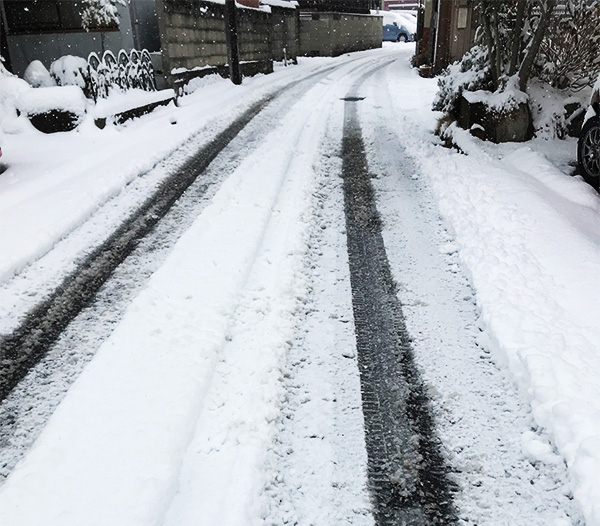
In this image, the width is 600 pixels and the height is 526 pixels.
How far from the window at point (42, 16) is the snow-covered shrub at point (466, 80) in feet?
26.6

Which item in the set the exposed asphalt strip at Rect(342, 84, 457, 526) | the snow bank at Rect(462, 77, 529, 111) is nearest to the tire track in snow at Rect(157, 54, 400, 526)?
the exposed asphalt strip at Rect(342, 84, 457, 526)

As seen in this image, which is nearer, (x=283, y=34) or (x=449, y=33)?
(x=449, y=33)

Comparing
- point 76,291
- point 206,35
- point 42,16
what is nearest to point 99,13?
point 42,16

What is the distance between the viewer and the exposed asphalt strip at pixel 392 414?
1.66 metres

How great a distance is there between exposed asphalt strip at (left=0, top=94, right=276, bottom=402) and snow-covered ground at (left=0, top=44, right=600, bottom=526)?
14 cm

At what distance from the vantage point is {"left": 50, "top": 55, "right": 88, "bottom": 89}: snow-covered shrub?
24.8 feet

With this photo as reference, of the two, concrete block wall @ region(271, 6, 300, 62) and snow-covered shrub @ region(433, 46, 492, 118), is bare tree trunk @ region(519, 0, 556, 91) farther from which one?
concrete block wall @ region(271, 6, 300, 62)

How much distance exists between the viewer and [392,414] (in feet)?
6.67

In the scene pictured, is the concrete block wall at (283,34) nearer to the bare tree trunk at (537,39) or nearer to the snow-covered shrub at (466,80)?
the snow-covered shrub at (466,80)

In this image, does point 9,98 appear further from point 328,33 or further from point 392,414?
point 328,33

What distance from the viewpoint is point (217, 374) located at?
7.39 feet

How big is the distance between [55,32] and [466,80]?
28.9 feet

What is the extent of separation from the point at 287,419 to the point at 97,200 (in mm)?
3456

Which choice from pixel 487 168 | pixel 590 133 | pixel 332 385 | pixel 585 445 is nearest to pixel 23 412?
pixel 332 385
